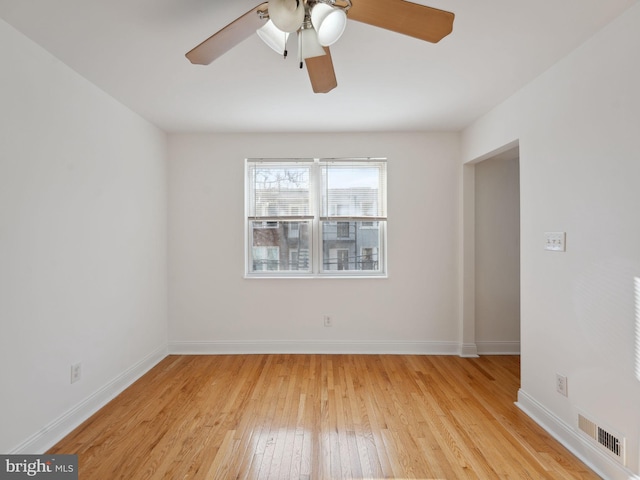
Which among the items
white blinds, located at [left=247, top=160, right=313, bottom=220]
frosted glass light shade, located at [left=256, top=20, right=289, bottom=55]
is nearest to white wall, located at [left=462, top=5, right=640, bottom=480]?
frosted glass light shade, located at [left=256, top=20, right=289, bottom=55]

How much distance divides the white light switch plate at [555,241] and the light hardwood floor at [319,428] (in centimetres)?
124

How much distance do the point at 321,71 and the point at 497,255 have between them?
3.05 meters

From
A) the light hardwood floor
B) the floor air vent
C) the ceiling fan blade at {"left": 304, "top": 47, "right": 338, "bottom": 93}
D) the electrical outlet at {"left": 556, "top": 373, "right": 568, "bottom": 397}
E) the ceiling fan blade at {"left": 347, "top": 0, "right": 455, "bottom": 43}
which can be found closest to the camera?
the ceiling fan blade at {"left": 347, "top": 0, "right": 455, "bottom": 43}

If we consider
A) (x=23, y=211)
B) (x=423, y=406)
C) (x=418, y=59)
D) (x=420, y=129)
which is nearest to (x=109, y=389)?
(x=23, y=211)

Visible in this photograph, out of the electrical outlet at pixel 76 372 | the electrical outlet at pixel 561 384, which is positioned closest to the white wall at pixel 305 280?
the electrical outlet at pixel 76 372

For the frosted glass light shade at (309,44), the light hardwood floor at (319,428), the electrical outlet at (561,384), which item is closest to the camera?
the frosted glass light shade at (309,44)

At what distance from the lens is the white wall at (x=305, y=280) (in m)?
3.89

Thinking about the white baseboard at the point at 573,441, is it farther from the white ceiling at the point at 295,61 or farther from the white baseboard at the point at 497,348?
the white ceiling at the point at 295,61

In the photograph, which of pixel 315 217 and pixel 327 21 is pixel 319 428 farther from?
pixel 327 21

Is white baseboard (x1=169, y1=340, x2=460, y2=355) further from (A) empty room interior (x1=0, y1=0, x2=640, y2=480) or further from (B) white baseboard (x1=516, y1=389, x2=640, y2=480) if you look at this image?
(B) white baseboard (x1=516, y1=389, x2=640, y2=480)

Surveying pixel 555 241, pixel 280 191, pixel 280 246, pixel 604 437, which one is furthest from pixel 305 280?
pixel 604 437

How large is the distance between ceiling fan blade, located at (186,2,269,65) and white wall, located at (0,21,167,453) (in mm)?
1142

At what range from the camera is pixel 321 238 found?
13.2ft

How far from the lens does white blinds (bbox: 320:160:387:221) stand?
13.0 ft
